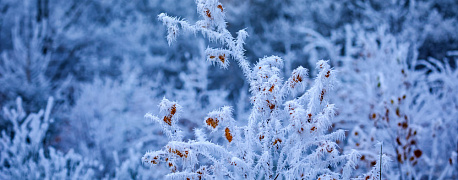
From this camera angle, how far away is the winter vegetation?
62.4 inches

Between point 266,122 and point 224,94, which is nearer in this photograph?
point 266,122

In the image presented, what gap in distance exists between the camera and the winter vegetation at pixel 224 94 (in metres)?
1.59

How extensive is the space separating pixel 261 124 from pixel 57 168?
181 cm

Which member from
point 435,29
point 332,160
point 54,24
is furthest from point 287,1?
point 332,160

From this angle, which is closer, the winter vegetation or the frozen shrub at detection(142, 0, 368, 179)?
the frozen shrub at detection(142, 0, 368, 179)

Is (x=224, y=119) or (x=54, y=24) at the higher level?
(x=54, y=24)

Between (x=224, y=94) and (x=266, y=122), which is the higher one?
(x=224, y=94)

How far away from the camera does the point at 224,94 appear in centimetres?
503

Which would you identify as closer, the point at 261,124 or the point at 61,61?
the point at 261,124

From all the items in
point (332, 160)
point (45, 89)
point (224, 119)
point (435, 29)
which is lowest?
point (332, 160)

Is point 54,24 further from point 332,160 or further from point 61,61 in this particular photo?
point 332,160

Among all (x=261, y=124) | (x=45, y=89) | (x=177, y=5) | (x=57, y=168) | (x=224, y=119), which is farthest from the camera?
(x=177, y=5)

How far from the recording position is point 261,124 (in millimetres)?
Result: 1719

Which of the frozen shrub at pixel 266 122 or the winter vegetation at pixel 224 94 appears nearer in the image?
the frozen shrub at pixel 266 122
